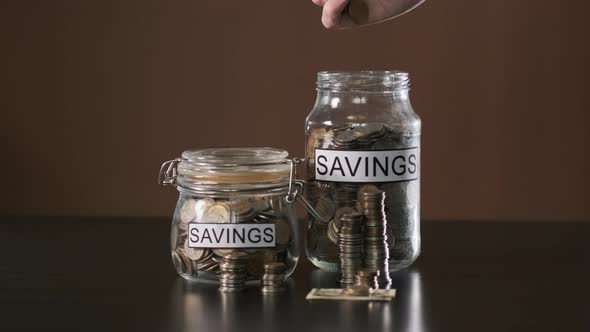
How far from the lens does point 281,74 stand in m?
3.24

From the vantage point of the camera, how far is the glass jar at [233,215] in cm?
128

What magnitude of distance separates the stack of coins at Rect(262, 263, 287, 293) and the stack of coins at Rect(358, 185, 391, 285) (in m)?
0.10

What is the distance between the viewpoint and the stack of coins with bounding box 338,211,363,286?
127 centimetres

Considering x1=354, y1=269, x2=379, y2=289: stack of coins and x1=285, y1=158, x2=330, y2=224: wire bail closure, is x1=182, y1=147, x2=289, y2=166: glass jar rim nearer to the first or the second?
x1=285, y1=158, x2=330, y2=224: wire bail closure

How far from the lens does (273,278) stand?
1262 mm

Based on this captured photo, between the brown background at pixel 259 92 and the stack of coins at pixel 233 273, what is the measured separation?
1964mm

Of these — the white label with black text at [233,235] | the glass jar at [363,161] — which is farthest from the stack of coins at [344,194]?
the white label with black text at [233,235]

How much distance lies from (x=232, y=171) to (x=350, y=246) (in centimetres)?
17

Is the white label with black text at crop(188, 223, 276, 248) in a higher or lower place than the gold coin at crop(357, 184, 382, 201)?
lower

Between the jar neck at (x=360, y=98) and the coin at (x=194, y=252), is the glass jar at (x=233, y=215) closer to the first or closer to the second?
the coin at (x=194, y=252)

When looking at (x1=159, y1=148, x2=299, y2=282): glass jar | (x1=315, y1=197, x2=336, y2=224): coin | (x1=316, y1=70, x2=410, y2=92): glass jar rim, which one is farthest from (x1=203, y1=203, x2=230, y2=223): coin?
(x1=316, y1=70, x2=410, y2=92): glass jar rim
